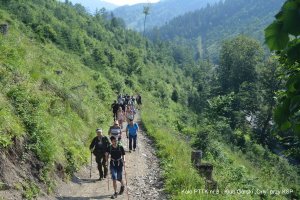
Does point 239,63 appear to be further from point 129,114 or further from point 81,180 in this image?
point 81,180

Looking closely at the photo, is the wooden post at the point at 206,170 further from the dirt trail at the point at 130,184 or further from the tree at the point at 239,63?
the tree at the point at 239,63

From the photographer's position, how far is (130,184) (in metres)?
13.9

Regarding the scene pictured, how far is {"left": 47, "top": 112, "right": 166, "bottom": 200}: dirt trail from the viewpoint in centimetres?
1228

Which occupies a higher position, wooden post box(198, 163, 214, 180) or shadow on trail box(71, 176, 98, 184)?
wooden post box(198, 163, 214, 180)

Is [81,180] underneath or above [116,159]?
Answer: underneath

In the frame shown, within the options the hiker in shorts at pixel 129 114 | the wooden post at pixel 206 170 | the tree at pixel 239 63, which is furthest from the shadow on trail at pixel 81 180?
the tree at pixel 239 63

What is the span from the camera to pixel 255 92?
181 ft

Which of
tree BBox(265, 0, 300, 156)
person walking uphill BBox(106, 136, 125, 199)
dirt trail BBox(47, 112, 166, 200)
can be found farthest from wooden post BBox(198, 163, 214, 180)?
tree BBox(265, 0, 300, 156)

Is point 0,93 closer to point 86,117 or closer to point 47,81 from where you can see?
point 47,81

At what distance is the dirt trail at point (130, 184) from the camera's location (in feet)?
40.3

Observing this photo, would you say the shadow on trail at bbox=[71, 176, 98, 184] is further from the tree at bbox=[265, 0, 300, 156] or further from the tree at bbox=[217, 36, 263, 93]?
the tree at bbox=[217, 36, 263, 93]

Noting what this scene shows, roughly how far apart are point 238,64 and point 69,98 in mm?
50179

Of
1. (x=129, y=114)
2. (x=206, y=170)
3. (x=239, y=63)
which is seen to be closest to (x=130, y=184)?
(x=206, y=170)

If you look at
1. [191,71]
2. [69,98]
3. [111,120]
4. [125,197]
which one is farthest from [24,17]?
[191,71]
